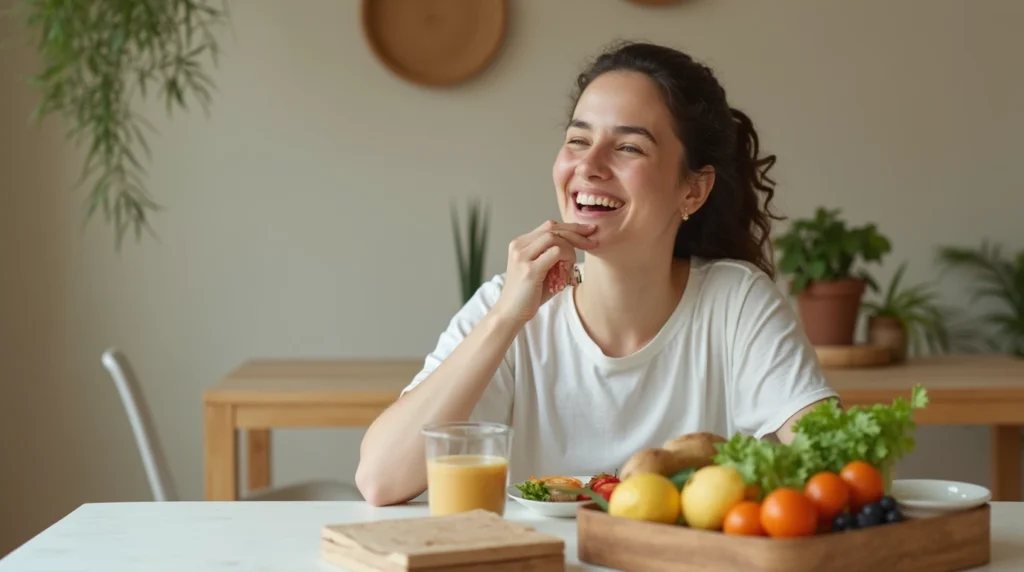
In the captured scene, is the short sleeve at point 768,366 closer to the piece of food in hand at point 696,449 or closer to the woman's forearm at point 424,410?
the woman's forearm at point 424,410

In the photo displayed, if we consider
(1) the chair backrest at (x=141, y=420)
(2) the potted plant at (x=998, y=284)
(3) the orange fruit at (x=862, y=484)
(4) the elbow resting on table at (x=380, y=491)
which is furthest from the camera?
(2) the potted plant at (x=998, y=284)

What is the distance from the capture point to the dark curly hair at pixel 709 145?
207 centimetres

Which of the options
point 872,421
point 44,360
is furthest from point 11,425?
point 872,421

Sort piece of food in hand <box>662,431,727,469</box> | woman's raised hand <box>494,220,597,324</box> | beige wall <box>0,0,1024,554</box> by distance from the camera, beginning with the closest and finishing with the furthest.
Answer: piece of food in hand <box>662,431,727,469</box>
woman's raised hand <box>494,220,597,324</box>
beige wall <box>0,0,1024,554</box>

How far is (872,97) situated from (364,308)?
1.71 metres

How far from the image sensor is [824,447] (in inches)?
50.8

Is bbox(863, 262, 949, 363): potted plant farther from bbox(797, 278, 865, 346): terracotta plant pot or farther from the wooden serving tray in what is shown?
the wooden serving tray

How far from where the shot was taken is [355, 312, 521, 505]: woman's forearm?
172 cm

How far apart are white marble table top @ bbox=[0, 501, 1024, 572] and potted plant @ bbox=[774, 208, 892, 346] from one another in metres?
1.60

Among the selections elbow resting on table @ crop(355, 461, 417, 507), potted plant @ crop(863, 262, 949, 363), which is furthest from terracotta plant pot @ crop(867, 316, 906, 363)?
elbow resting on table @ crop(355, 461, 417, 507)

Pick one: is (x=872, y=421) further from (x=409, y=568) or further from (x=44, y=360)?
(x=44, y=360)

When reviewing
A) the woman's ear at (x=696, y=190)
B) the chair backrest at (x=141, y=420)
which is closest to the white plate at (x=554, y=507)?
the woman's ear at (x=696, y=190)

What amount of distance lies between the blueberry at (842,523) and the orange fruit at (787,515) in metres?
0.03

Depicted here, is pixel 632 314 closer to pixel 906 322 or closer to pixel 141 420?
pixel 141 420
